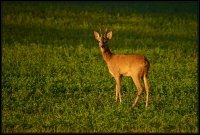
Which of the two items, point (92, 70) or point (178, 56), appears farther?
point (178, 56)

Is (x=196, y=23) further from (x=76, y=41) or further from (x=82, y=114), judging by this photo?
(x=82, y=114)

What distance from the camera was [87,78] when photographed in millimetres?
15234

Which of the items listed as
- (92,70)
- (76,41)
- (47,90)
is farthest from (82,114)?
(76,41)

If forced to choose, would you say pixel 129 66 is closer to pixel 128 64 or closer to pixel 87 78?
pixel 128 64

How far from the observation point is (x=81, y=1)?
150 ft

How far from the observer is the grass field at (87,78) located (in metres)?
10.8

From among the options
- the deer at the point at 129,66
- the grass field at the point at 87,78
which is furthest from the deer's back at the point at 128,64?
the grass field at the point at 87,78

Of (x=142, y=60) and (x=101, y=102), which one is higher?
(x=142, y=60)

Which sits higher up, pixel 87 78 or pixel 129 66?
pixel 129 66

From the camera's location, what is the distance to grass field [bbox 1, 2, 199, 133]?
10.8 meters

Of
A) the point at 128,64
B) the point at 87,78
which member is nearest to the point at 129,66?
the point at 128,64

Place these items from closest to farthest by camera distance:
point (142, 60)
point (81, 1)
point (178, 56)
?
point (142, 60) < point (178, 56) < point (81, 1)

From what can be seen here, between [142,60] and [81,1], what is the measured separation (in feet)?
111

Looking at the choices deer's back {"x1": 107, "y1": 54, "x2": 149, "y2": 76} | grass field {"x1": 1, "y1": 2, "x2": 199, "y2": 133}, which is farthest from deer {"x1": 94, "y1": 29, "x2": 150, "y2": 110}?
grass field {"x1": 1, "y1": 2, "x2": 199, "y2": 133}
